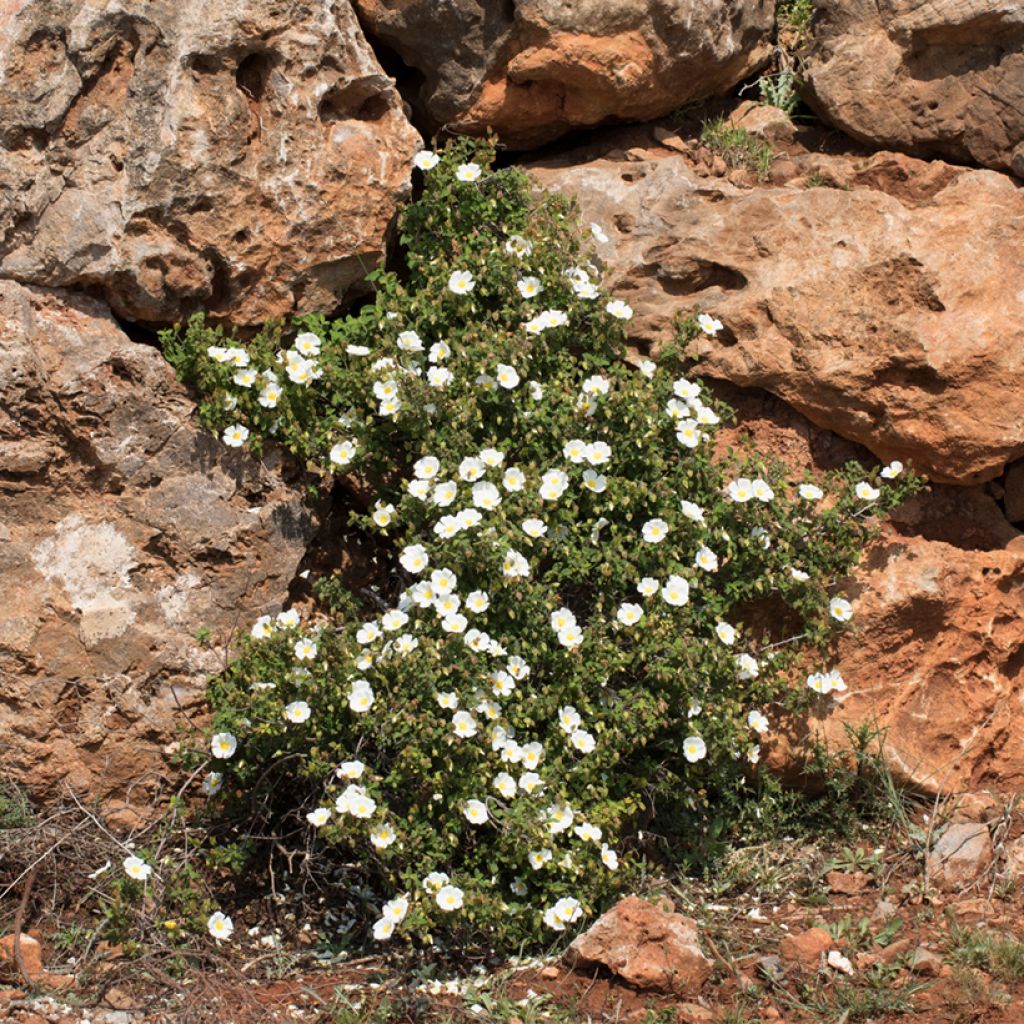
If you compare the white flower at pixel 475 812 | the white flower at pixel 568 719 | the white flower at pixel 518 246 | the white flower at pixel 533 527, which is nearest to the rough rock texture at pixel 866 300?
the white flower at pixel 518 246

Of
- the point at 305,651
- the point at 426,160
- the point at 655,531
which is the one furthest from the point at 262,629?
the point at 426,160

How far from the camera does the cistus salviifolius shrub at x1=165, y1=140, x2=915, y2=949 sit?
3947 millimetres

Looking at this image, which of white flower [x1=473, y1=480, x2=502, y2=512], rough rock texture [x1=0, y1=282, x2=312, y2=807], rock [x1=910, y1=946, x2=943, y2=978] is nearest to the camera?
rock [x1=910, y1=946, x2=943, y2=978]

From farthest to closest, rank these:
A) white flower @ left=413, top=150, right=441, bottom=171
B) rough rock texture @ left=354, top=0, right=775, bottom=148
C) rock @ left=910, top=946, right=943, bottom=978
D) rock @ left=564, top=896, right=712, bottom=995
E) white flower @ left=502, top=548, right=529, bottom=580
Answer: rough rock texture @ left=354, top=0, right=775, bottom=148 < white flower @ left=413, top=150, right=441, bottom=171 < white flower @ left=502, top=548, right=529, bottom=580 < rock @ left=910, top=946, right=943, bottom=978 < rock @ left=564, top=896, right=712, bottom=995

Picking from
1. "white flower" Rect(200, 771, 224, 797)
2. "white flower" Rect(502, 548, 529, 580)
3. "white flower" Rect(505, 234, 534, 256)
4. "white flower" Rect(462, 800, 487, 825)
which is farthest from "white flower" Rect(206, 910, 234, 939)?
"white flower" Rect(505, 234, 534, 256)

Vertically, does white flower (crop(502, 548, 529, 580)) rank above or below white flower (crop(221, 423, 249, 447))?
below

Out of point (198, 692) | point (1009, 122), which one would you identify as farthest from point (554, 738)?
point (1009, 122)

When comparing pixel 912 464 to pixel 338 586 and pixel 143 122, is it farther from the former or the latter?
pixel 143 122

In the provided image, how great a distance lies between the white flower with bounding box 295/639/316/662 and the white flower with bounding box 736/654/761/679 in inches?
49.3

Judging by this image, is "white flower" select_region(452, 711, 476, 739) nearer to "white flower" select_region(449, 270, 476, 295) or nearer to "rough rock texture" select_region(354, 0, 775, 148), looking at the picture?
"white flower" select_region(449, 270, 476, 295)

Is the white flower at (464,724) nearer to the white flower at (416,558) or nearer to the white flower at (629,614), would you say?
the white flower at (416,558)

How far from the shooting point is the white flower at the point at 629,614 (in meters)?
4.21

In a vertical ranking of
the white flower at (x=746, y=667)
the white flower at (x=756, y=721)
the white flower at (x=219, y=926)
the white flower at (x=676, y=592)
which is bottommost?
the white flower at (x=219, y=926)

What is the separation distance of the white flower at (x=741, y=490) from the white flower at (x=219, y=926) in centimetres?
191
